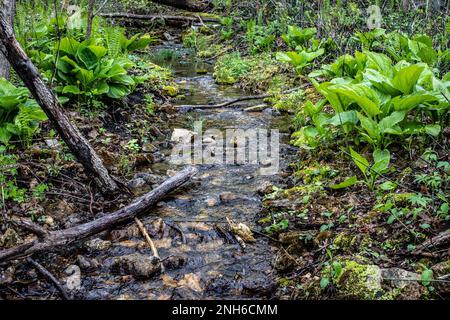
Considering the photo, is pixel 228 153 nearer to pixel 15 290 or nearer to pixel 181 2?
pixel 15 290

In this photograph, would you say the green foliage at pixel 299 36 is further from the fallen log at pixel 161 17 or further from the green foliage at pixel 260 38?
the fallen log at pixel 161 17

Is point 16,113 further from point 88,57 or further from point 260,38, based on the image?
point 260,38

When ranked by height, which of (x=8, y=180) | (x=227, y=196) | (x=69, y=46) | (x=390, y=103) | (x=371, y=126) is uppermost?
(x=69, y=46)

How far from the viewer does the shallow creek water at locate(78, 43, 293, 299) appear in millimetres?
2686

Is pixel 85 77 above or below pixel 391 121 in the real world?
above

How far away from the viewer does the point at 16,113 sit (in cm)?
390

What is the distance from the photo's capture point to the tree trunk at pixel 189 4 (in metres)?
13.1

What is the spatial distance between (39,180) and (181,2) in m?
11.1

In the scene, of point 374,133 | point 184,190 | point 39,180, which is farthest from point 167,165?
point 374,133

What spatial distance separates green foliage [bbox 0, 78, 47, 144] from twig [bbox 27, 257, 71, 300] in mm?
1472

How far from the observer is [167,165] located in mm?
4598

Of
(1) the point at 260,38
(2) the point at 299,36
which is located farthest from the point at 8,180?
(1) the point at 260,38

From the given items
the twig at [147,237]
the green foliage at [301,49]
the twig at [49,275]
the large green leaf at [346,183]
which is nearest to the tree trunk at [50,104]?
the twig at [147,237]

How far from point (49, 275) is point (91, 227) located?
50 cm
